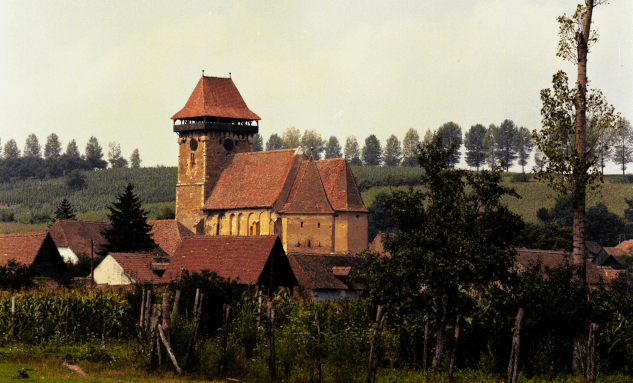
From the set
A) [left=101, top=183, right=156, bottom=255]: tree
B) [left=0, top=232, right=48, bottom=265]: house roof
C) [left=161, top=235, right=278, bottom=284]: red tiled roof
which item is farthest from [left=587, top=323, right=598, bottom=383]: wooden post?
[left=101, top=183, right=156, bottom=255]: tree

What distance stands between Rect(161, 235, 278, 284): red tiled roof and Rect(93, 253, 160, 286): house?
236 inches

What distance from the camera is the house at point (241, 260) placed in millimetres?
46031

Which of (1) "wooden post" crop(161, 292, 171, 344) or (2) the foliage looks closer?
(1) "wooden post" crop(161, 292, 171, 344)

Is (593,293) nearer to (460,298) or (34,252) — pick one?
(460,298)

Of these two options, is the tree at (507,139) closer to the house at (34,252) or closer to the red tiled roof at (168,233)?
the red tiled roof at (168,233)

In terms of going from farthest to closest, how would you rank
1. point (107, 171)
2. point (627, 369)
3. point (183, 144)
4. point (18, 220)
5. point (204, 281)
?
point (107, 171), point (18, 220), point (183, 144), point (204, 281), point (627, 369)

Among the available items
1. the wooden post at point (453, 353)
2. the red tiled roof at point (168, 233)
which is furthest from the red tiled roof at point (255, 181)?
the wooden post at point (453, 353)

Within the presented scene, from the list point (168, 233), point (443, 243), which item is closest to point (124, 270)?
point (168, 233)

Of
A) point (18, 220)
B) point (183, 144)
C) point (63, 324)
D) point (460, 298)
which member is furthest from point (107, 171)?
point (460, 298)

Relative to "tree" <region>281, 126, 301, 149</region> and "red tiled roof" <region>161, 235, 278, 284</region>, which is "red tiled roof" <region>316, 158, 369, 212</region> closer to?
"red tiled roof" <region>161, 235, 278, 284</region>

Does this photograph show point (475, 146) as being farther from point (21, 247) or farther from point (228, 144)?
point (21, 247)

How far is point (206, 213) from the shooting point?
275ft

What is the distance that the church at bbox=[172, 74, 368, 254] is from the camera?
7388 centimetres

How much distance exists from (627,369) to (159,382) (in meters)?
12.8
